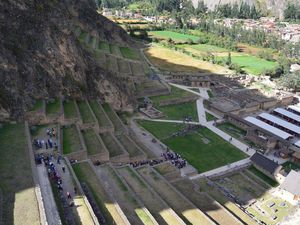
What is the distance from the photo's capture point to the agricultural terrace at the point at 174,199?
34.2 meters

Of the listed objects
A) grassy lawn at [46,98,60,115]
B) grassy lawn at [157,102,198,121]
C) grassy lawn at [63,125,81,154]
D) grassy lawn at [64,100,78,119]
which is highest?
grassy lawn at [46,98,60,115]

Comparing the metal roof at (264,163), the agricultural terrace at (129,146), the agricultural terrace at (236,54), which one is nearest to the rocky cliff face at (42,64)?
the agricultural terrace at (129,146)

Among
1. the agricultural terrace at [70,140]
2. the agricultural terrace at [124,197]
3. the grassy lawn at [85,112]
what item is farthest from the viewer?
the grassy lawn at [85,112]

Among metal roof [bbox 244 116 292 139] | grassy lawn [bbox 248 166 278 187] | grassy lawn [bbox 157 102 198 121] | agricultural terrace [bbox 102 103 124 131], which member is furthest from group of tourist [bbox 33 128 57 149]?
metal roof [bbox 244 116 292 139]

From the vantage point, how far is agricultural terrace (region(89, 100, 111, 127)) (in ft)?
169

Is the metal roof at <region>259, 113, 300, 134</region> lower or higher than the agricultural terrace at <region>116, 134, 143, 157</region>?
lower

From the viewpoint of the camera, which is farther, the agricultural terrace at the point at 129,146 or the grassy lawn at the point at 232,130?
the grassy lawn at the point at 232,130

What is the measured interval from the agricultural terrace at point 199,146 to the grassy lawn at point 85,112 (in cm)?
1152

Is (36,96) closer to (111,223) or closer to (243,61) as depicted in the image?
(111,223)

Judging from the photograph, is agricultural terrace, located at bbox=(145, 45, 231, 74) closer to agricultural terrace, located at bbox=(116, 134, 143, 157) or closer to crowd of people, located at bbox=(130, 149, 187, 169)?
agricultural terrace, located at bbox=(116, 134, 143, 157)

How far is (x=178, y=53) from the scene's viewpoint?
386ft

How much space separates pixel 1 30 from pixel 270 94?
204 feet

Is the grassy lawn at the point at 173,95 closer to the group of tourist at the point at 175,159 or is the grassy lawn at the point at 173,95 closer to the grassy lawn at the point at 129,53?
the group of tourist at the point at 175,159

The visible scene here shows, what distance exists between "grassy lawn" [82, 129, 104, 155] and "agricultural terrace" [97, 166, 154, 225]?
11.0 ft
